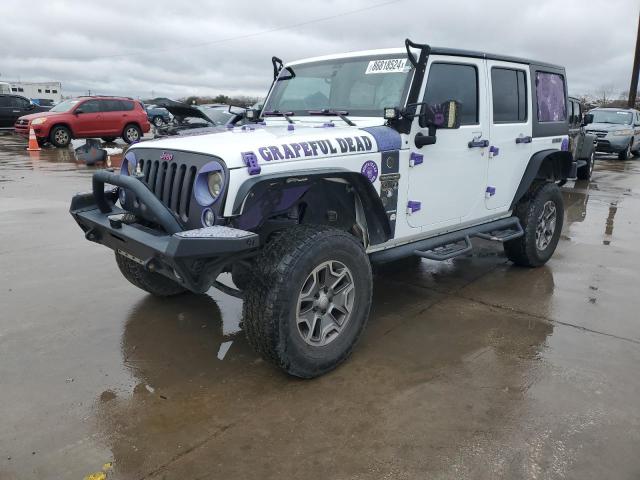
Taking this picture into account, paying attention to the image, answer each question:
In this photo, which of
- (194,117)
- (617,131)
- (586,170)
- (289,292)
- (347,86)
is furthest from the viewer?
(617,131)

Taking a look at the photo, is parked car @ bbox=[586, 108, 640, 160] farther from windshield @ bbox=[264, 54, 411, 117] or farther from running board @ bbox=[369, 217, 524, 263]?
windshield @ bbox=[264, 54, 411, 117]

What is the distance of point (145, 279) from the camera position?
4.06 meters

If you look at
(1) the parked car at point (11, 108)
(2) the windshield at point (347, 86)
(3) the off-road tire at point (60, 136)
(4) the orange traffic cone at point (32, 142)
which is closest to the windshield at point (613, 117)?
(2) the windshield at point (347, 86)

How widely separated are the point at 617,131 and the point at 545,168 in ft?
42.8

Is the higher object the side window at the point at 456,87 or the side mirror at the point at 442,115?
the side window at the point at 456,87

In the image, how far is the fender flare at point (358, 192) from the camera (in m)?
2.75

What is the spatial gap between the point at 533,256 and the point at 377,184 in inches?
99.4

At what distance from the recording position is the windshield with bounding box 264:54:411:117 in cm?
376

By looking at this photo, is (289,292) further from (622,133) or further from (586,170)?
(622,133)

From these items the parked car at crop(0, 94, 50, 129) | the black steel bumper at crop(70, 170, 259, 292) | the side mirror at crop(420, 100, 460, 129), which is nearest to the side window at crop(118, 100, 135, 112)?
the parked car at crop(0, 94, 50, 129)

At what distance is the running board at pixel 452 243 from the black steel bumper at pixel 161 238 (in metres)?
1.21

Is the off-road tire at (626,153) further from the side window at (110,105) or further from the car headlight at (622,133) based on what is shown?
the side window at (110,105)

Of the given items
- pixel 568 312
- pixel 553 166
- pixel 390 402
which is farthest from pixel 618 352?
pixel 553 166

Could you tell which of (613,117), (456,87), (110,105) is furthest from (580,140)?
(110,105)
